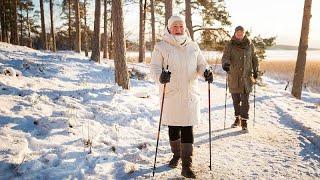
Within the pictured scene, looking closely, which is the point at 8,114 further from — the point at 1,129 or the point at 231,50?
the point at 231,50

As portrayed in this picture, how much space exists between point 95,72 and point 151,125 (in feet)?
23.7

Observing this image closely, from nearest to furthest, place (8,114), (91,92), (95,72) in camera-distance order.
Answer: (8,114) < (91,92) < (95,72)

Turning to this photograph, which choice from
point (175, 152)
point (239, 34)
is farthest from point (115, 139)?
point (239, 34)

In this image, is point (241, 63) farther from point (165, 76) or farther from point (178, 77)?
point (165, 76)

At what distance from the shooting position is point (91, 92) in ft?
32.4

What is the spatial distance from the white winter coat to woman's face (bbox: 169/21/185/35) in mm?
80

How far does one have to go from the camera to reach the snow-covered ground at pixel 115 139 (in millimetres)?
5516

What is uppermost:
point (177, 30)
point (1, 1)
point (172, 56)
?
point (1, 1)

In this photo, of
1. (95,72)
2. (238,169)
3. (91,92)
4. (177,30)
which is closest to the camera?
(177,30)

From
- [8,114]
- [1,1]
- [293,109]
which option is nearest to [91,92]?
[8,114]

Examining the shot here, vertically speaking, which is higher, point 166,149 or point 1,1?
point 1,1

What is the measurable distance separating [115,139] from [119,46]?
14.9 feet

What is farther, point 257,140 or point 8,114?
point 257,140

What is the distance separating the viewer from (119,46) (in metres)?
10.9
